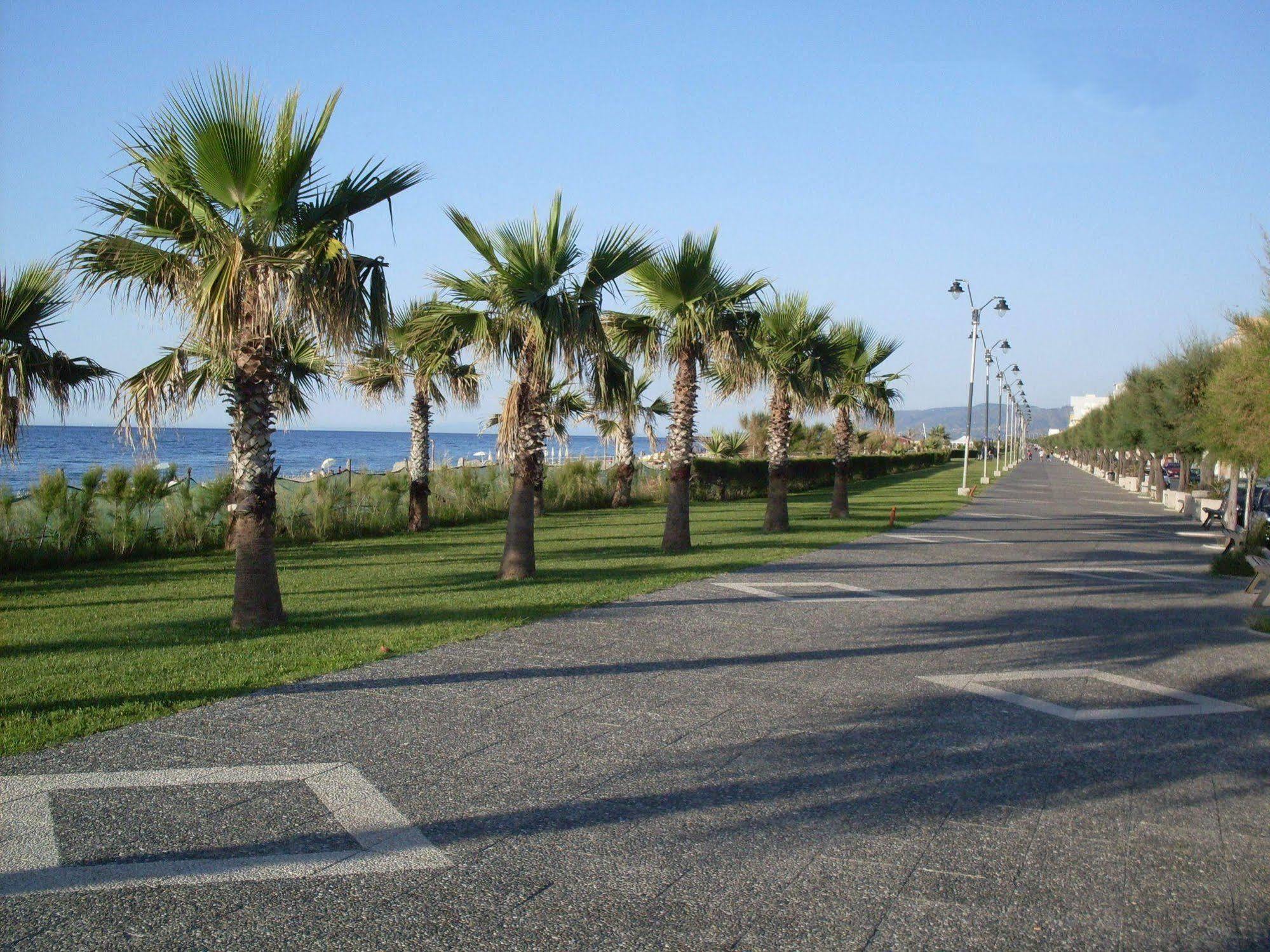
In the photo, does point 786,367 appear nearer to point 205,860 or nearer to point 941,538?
point 941,538

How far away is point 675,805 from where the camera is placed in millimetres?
5219

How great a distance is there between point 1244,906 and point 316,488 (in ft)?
61.1

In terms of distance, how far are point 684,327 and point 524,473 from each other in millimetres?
4592

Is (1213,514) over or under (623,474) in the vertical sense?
under

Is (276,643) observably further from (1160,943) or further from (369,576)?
(1160,943)

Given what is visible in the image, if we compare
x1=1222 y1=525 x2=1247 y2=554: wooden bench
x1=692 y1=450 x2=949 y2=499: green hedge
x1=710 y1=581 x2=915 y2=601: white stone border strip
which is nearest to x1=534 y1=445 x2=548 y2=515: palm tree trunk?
x1=692 y1=450 x2=949 y2=499: green hedge

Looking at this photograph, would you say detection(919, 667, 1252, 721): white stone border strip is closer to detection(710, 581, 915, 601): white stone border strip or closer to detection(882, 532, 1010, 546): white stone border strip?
detection(710, 581, 915, 601): white stone border strip

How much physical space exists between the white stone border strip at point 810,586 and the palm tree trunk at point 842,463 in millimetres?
12577

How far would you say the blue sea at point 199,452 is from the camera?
754 inches

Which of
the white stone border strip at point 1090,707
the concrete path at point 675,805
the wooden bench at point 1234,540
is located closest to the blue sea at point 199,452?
the concrete path at point 675,805

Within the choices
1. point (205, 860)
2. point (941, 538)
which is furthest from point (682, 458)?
point (205, 860)

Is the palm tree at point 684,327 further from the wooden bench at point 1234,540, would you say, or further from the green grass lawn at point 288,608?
the wooden bench at point 1234,540

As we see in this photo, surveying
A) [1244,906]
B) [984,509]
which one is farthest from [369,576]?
[984,509]

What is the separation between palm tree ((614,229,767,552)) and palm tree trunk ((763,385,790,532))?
13.2 feet
